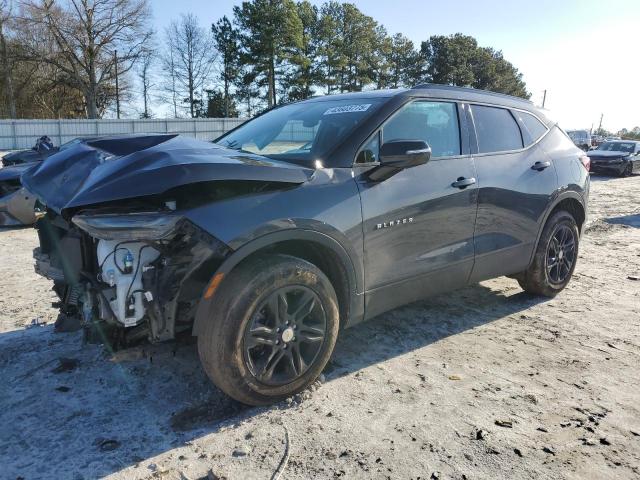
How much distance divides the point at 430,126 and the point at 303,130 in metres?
0.95

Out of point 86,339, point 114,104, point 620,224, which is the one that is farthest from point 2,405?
point 114,104

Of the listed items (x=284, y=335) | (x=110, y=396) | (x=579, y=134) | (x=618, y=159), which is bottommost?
(x=110, y=396)

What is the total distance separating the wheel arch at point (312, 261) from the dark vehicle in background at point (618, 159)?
2087 cm

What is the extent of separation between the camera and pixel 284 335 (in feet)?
9.46

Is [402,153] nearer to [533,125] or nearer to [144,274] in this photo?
[144,274]

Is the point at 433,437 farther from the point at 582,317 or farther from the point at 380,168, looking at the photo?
the point at 582,317

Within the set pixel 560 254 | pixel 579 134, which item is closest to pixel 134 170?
pixel 560 254

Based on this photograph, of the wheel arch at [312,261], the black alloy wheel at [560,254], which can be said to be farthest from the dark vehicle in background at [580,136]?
the wheel arch at [312,261]

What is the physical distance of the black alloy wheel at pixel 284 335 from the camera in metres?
2.80

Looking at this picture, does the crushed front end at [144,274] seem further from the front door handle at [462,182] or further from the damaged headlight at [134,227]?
the front door handle at [462,182]

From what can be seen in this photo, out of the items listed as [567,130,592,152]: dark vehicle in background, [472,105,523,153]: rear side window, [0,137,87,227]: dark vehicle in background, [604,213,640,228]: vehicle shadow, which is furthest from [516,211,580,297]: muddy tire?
[567,130,592,152]: dark vehicle in background

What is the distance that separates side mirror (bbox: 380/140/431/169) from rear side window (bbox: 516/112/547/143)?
197cm

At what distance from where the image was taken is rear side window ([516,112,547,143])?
459 cm

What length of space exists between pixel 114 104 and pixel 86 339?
50993 mm
